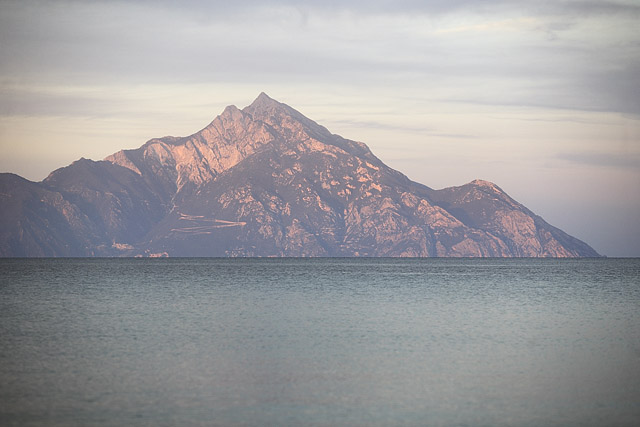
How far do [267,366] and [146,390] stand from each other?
30.5ft

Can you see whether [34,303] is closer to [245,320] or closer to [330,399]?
[245,320]

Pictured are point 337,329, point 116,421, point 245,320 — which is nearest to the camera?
point 116,421

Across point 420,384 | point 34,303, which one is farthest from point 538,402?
point 34,303

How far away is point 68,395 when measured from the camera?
3528cm

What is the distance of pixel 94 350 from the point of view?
50.7 meters

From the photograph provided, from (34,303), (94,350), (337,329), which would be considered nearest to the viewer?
(94,350)

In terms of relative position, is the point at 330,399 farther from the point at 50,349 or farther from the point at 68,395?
the point at 50,349

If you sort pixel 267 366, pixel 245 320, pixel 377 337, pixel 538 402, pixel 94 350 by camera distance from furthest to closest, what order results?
pixel 245 320
pixel 377 337
pixel 94 350
pixel 267 366
pixel 538 402

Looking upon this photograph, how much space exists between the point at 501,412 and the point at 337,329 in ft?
Result: 109

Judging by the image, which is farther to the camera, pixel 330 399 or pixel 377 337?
pixel 377 337

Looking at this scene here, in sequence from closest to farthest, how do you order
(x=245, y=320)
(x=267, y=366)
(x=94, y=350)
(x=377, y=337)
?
(x=267, y=366) < (x=94, y=350) < (x=377, y=337) < (x=245, y=320)

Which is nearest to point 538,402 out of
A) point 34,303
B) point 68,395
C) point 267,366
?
point 267,366

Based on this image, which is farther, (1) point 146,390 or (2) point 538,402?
(1) point 146,390

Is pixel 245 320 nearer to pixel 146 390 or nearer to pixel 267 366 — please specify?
pixel 267 366
